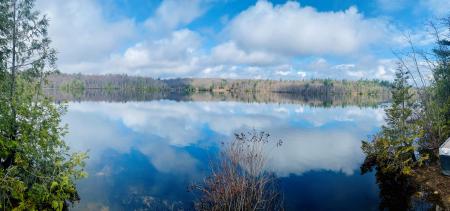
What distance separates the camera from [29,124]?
14.8 meters

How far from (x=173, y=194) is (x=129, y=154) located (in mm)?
14541

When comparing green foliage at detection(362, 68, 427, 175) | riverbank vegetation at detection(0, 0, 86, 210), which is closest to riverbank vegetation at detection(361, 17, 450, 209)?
green foliage at detection(362, 68, 427, 175)

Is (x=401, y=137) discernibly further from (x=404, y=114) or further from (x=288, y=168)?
(x=288, y=168)

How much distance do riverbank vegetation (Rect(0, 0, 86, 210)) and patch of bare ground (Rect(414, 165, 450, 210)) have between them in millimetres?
18012

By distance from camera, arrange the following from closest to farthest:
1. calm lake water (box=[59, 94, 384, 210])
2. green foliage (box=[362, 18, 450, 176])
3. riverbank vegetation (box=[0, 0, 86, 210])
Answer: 1. riverbank vegetation (box=[0, 0, 86, 210])
2. calm lake water (box=[59, 94, 384, 210])
3. green foliage (box=[362, 18, 450, 176])

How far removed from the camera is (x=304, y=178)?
24.0 m

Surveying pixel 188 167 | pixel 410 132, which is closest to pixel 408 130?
pixel 410 132

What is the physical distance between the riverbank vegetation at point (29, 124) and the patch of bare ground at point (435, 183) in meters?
18.0

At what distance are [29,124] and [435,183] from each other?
22573 mm

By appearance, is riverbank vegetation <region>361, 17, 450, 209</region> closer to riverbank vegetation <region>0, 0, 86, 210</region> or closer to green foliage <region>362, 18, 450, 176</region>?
green foliage <region>362, 18, 450, 176</region>

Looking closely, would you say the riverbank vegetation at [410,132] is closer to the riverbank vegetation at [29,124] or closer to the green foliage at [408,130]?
the green foliage at [408,130]

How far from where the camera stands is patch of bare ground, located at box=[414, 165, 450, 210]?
1647 centimetres

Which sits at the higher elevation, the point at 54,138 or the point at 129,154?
the point at 54,138

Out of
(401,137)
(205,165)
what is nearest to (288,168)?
(205,165)
